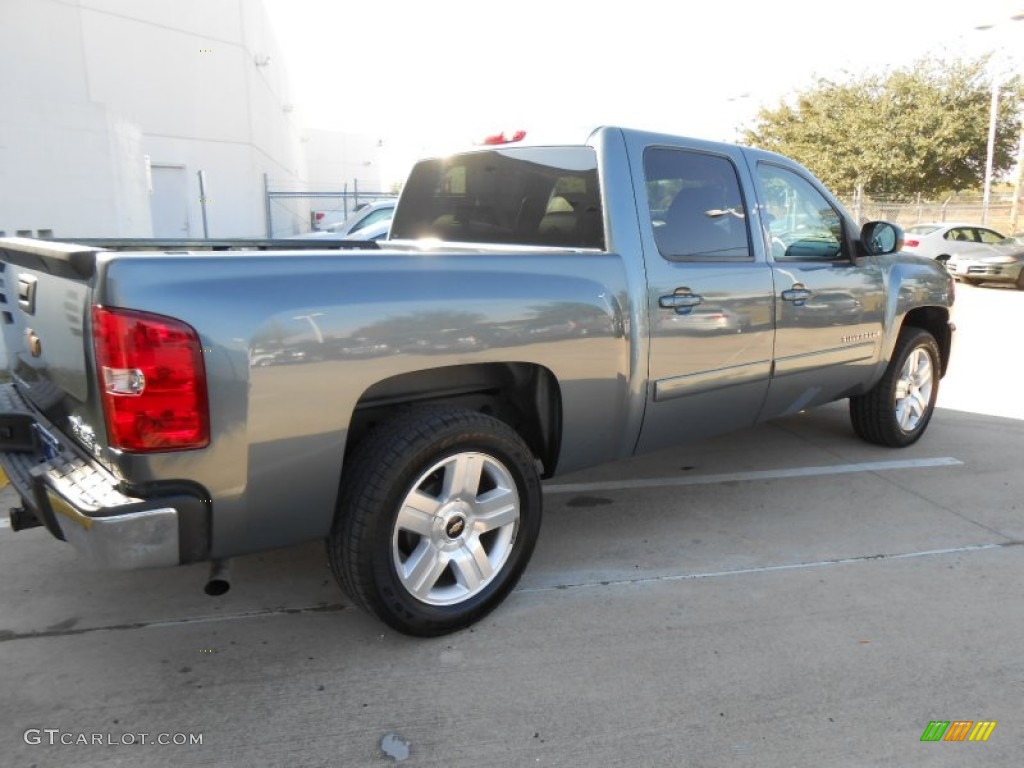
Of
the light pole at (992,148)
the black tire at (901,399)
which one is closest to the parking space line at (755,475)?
the black tire at (901,399)

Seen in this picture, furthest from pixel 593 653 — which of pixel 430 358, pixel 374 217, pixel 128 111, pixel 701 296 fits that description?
pixel 128 111

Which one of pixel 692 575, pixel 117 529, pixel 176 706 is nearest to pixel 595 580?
pixel 692 575

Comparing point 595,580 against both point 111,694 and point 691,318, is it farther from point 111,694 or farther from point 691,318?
point 111,694

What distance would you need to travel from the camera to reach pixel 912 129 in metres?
28.2

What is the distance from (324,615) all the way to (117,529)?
1.17 meters

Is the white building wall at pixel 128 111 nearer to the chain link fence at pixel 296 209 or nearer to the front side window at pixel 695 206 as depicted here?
the chain link fence at pixel 296 209

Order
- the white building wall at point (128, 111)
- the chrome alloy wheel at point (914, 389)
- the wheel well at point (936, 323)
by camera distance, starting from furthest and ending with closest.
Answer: the white building wall at point (128, 111) < the wheel well at point (936, 323) < the chrome alloy wheel at point (914, 389)

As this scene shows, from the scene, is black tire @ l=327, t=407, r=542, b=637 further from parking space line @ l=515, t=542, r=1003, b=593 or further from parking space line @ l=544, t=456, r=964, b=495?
parking space line @ l=544, t=456, r=964, b=495

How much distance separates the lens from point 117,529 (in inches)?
88.7

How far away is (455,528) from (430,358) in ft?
2.28

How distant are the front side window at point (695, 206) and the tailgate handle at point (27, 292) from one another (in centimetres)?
250

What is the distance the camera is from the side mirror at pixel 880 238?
187 inches

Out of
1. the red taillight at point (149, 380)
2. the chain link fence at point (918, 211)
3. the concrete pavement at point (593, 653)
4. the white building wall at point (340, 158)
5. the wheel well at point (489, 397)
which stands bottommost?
the concrete pavement at point (593, 653)

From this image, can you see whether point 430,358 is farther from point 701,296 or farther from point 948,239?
point 948,239
